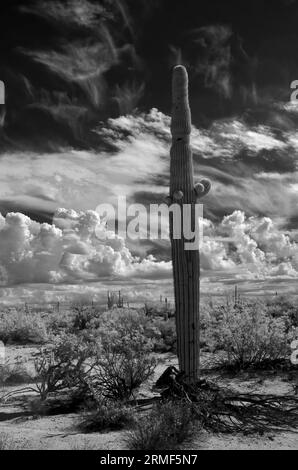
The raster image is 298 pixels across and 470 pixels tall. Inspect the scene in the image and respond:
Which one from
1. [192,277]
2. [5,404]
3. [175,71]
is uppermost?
[175,71]

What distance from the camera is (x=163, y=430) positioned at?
797 centimetres

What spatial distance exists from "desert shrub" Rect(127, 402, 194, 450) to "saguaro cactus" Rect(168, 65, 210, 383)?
2.19 m

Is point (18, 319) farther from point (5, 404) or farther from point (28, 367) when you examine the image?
point (5, 404)

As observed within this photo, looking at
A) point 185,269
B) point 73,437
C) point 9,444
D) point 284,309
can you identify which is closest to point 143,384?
point 185,269

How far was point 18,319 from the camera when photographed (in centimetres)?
2486

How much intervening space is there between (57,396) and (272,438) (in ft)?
18.8

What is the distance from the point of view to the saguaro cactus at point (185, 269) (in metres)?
11.3

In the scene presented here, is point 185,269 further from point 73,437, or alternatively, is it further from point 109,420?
point 73,437

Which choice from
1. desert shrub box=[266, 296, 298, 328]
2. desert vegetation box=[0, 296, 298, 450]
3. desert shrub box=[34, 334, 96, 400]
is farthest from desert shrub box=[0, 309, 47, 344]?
desert shrub box=[266, 296, 298, 328]

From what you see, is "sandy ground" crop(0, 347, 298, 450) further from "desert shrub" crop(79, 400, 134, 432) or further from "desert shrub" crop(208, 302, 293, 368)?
"desert shrub" crop(208, 302, 293, 368)

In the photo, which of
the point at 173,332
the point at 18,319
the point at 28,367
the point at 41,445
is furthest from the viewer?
the point at 18,319

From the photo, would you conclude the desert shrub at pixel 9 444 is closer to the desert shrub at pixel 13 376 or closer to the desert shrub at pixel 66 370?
the desert shrub at pixel 66 370

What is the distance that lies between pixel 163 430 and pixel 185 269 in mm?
4082
